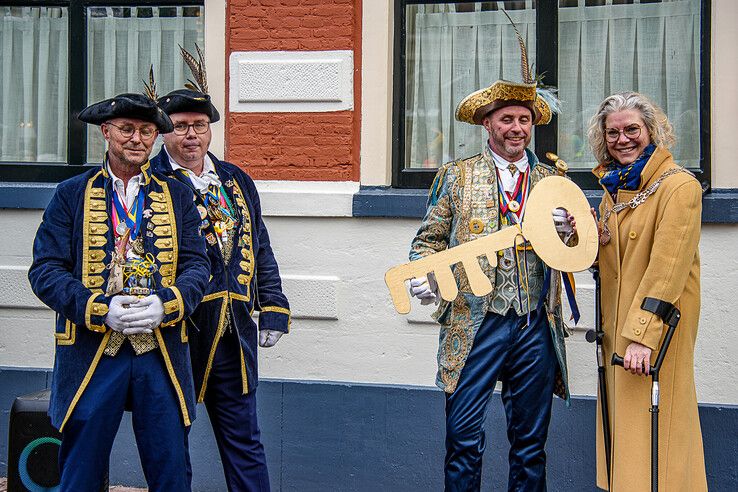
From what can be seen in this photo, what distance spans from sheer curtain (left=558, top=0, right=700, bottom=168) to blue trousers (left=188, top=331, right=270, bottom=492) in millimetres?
2340

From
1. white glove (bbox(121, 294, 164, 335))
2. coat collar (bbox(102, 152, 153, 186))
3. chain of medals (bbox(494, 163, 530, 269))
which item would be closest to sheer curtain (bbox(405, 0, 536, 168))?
chain of medals (bbox(494, 163, 530, 269))

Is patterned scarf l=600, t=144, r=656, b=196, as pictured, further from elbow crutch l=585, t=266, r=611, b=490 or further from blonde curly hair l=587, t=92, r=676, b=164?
elbow crutch l=585, t=266, r=611, b=490

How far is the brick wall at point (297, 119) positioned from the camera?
5.40 metres

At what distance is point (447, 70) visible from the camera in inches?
225

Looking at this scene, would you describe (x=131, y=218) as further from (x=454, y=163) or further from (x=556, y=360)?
(x=556, y=360)

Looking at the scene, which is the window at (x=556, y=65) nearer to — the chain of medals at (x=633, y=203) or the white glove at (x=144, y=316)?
the chain of medals at (x=633, y=203)

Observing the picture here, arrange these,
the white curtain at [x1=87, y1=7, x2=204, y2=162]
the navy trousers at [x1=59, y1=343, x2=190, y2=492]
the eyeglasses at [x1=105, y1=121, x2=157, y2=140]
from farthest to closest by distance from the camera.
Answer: the white curtain at [x1=87, y1=7, x2=204, y2=162] → the eyeglasses at [x1=105, y1=121, x2=157, y2=140] → the navy trousers at [x1=59, y1=343, x2=190, y2=492]

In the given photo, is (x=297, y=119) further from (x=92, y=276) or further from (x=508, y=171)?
(x=92, y=276)

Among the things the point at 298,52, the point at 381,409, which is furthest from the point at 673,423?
the point at 298,52

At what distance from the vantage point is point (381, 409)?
17.3 ft

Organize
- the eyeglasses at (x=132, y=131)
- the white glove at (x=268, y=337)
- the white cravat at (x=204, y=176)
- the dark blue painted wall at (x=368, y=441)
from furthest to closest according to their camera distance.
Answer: the dark blue painted wall at (x=368, y=441) < the white glove at (x=268, y=337) < the white cravat at (x=204, y=176) < the eyeglasses at (x=132, y=131)

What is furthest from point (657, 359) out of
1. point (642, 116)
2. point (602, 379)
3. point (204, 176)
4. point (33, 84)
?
point (33, 84)

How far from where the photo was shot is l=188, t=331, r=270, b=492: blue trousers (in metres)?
4.32

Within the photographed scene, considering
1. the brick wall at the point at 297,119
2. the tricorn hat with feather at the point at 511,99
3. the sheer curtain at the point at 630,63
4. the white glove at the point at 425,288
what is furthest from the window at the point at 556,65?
the white glove at the point at 425,288
